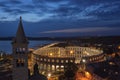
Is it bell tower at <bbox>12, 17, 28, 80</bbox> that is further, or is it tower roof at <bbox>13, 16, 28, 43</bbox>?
bell tower at <bbox>12, 17, 28, 80</bbox>

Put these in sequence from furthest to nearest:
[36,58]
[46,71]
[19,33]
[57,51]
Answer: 1. [57,51]
2. [36,58]
3. [46,71]
4. [19,33]

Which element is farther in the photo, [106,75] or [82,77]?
[82,77]

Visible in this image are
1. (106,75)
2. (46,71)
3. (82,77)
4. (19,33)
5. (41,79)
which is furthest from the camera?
(46,71)

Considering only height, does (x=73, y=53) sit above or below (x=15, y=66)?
below

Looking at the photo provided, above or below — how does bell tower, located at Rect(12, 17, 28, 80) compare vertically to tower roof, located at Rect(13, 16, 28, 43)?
below

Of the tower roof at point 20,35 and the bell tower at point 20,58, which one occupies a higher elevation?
the tower roof at point 20,35

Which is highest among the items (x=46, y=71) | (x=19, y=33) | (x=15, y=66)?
(x=19, y=33)

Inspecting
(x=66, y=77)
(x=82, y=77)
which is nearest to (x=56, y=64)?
(x=82, y=77)

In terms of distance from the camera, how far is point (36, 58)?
88.5m

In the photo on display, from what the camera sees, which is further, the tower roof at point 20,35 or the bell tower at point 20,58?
the bell tower at point 20,58

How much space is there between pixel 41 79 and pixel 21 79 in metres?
7.45

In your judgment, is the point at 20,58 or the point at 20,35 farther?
the point at 20,58

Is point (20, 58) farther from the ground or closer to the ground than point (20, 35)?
closer to the ground

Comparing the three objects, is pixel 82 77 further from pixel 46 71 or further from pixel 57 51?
pixel 57 51
